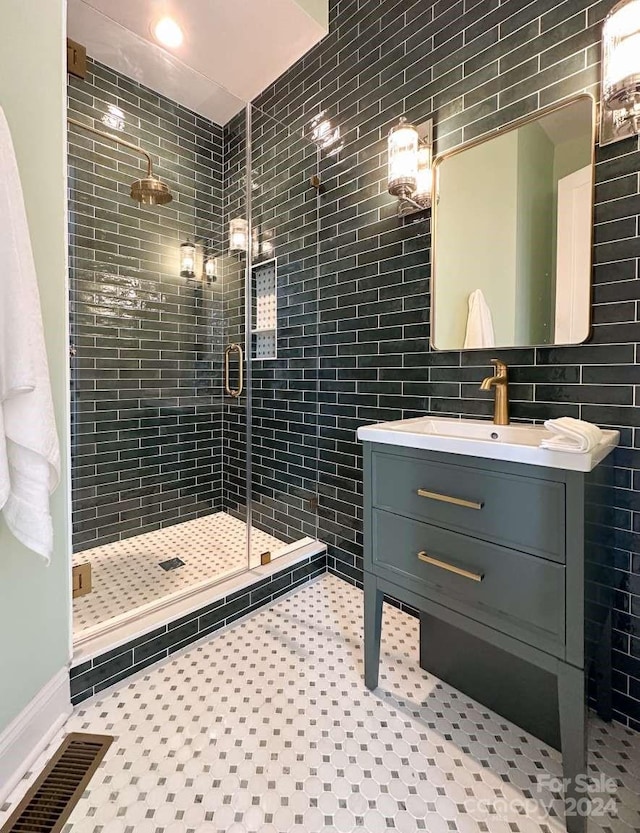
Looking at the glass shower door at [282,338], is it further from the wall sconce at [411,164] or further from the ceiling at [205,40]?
the wall sconce at [411,164]

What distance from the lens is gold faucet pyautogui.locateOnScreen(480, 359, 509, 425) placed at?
152cm

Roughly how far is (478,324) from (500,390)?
12.4 inches

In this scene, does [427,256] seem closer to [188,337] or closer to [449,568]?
[449,568]

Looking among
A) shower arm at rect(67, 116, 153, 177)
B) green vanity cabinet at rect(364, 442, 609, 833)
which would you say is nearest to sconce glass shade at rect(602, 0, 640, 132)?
green vanity cabinet at rect(364, 442, 609, 833)

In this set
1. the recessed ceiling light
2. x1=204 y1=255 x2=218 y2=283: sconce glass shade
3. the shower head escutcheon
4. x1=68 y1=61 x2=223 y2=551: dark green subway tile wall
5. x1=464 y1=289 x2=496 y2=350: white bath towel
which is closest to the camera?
x1=464 y1=289 x2=496 y2=350: white bath towel

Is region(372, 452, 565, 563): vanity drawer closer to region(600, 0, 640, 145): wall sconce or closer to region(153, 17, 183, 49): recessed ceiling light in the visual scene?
region(600, 0, 640, 145): wall sconce

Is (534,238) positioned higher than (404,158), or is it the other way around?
(404,158)

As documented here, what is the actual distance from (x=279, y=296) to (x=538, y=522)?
6.76 feet

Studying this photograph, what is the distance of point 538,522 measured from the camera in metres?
1.03

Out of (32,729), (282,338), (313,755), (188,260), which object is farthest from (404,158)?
(32,729)

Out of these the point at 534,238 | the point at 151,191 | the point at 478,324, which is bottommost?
the point at 478,324

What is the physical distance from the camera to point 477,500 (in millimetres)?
1140

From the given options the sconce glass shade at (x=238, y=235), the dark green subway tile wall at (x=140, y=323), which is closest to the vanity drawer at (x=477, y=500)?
the dark green subway tile wall at (x=140, y=323)

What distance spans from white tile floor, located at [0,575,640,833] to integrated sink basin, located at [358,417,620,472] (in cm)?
94
